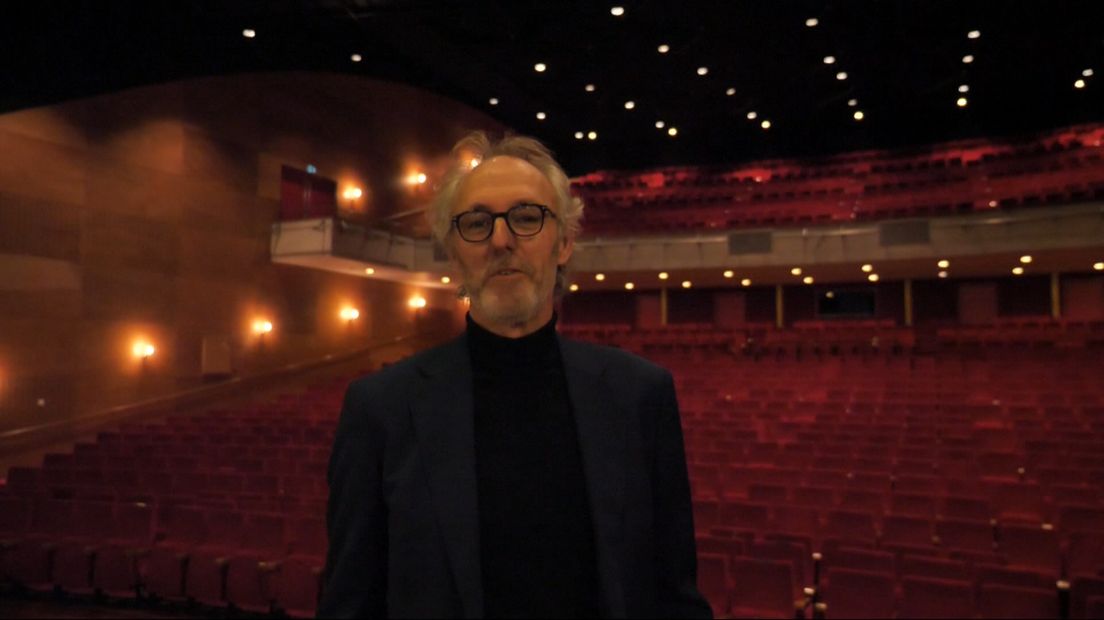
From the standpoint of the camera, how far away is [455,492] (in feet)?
2.88

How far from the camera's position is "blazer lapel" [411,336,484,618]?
33.1 inches

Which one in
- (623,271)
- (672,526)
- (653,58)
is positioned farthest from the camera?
(623,271)

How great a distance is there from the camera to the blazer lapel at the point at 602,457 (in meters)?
0.88

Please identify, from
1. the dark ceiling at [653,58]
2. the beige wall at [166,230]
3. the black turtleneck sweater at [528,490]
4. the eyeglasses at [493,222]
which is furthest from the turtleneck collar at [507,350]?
the beige wall at [166,230]

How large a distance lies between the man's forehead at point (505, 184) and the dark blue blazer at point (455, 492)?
20cm

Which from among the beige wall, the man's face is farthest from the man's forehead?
the beige wall

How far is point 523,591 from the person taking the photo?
88 centimetres

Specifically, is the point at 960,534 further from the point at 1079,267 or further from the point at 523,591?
the point at 1079,267

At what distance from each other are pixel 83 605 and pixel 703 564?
3.43 meters

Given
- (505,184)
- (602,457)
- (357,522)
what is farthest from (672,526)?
(505,184)

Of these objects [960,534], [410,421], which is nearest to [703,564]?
[960,534]

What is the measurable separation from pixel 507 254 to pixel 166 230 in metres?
9.28

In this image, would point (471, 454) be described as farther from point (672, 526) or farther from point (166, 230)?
point (166, 230)

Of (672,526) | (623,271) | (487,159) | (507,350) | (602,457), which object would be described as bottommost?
(672,526)
